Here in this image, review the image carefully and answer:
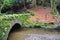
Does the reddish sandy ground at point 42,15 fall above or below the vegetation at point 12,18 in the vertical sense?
below

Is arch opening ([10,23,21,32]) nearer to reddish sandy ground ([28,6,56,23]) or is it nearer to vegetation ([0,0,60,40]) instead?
vegetation ([0,0,60,40])

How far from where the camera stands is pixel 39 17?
2077 cm

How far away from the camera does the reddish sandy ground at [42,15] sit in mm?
19422

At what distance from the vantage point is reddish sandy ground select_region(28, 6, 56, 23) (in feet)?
63.7

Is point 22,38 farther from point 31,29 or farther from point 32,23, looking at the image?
point 32,23

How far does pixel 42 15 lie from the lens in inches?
854

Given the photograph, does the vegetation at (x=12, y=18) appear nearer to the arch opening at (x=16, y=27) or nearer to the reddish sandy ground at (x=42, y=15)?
the arch opening at (x=16, y=27)

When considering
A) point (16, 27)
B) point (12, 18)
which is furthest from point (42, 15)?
point (12, 18)

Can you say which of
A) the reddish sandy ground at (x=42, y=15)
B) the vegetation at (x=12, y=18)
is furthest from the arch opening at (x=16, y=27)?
the reddish sandy ground at (x=42, y=15)

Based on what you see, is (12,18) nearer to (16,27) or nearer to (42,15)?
(16,27)

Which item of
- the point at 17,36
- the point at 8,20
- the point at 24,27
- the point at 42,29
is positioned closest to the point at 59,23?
the point at 42,29

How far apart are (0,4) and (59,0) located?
7323 mm

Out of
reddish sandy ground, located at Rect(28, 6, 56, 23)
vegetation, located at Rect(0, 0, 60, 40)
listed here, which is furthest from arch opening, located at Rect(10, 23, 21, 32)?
reddish sandy ground, located at Rect(28, 6, 56, 23)

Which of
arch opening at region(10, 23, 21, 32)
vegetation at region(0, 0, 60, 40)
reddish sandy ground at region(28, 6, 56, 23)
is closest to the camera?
vegetation at region(0, 0, 60, 40)
